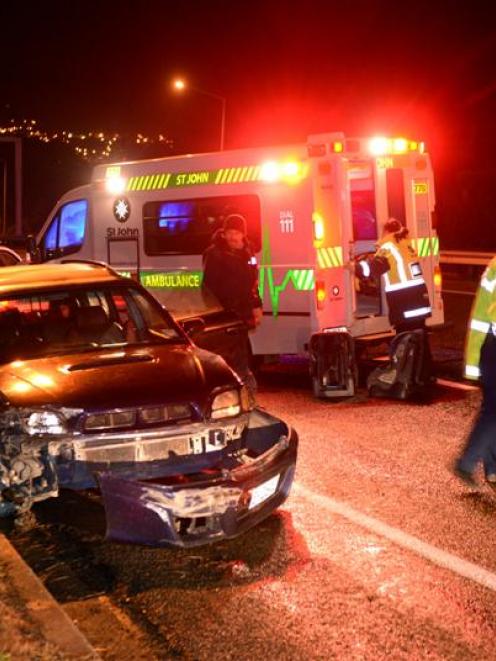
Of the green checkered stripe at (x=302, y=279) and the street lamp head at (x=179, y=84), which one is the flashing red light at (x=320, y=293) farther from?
the street lamp head at (x=179, y=84)

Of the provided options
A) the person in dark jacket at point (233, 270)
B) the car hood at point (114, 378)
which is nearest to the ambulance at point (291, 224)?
the person in dark jacket at point (233, 270)

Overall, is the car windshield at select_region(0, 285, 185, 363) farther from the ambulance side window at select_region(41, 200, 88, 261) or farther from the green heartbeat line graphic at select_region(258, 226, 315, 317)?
the ambulance side window at select_region(41, 200, 88, 261)

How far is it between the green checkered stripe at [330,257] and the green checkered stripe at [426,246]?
4.36 feet

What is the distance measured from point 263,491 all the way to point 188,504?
596 millimetres

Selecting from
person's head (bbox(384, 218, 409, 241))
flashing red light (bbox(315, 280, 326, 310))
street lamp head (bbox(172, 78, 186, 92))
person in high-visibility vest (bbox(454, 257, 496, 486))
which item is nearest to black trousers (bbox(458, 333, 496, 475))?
person in high-visibility vest (bbox(454, 257, 496, 486))

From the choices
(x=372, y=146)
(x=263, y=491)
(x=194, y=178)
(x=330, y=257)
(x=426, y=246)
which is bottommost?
(x=263, y=491)

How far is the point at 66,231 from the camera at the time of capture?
1329 cm

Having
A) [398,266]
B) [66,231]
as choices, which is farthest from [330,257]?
[66,231]

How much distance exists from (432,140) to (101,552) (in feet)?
175

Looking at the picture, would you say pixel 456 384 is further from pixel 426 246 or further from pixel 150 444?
pixel 150 444

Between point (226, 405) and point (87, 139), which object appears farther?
point (87, 139)

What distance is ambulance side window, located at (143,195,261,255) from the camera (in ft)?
34.7

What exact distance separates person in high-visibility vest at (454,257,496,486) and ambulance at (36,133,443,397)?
3.38 meters

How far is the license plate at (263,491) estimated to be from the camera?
525 cm
